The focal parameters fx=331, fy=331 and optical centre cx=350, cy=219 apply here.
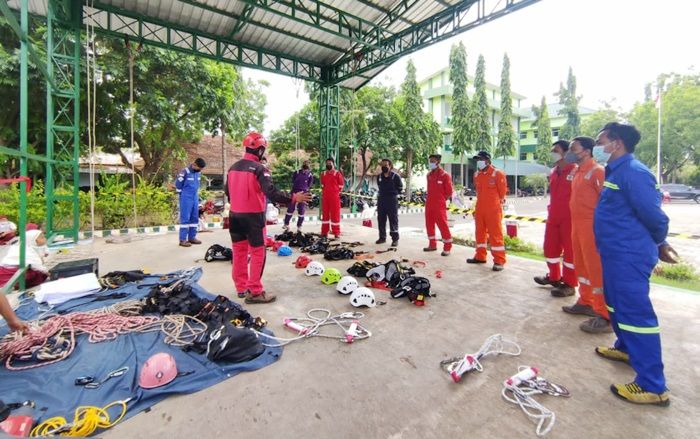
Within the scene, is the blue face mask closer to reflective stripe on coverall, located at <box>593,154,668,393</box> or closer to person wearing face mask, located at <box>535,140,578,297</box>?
reflective stripe on coverall, located at <box>593,154,668,393</box>

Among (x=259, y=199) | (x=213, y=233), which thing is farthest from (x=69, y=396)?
(x=213, y=233)

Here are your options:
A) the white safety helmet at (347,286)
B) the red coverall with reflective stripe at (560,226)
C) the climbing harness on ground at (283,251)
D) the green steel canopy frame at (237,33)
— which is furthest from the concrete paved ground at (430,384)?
the green steel canopy frame at (237,33)

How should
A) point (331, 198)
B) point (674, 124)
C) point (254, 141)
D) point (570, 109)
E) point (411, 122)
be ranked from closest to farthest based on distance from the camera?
1. point (254, 141)
2. point (331, 198)
3. point (411, 122)
4. point (674, 124)
5. point (570, 109)

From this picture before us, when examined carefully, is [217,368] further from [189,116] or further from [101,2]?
[189,116]

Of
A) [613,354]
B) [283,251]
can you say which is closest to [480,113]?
[283,251]

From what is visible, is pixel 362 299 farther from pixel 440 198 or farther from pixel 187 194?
pixel 187 194

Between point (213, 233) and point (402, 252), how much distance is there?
5.23m

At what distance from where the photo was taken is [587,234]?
3.12m

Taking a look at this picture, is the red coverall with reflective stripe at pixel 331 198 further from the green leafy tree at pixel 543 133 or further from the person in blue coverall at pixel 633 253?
the green leafy tree at pixel 543 133

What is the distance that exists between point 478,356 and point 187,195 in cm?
653

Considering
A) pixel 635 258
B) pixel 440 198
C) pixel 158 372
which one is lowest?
pixel 158 372

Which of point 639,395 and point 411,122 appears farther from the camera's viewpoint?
point 411,122

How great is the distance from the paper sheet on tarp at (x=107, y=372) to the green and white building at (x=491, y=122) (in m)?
28.6

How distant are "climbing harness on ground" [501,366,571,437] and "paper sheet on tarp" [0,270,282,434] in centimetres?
168
